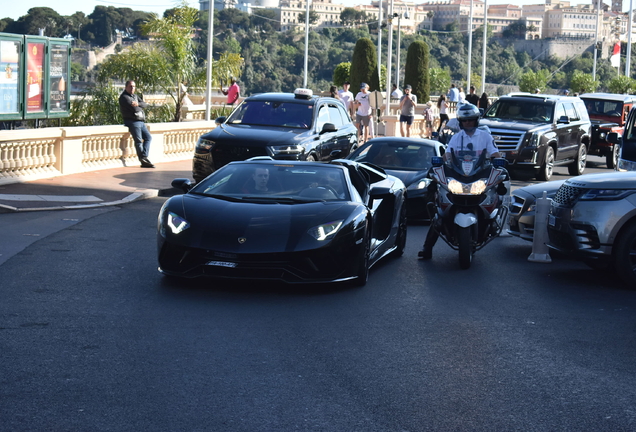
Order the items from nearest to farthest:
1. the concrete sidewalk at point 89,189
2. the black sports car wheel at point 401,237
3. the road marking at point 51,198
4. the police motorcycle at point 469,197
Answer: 1. the police motorcycle at point 469,197
2. the black sports car wheel at point 401,237
3. the concrete sidewalk at point 89,189
4. the road marking at point 51,198

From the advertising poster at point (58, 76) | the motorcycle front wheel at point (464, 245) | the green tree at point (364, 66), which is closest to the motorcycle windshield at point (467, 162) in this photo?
the motorcycle front wheel at point (464, 245)

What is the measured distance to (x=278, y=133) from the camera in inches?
697

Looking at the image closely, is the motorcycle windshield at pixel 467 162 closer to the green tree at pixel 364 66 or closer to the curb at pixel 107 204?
the curb at pixel 107 204

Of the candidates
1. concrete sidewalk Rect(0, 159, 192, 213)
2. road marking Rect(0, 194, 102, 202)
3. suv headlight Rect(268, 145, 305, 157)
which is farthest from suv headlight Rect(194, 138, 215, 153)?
road marking Rect(0, 194, 102, 202)

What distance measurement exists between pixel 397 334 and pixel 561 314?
178 centimetres

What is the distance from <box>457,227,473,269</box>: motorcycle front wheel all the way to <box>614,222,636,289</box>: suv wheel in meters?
1.58

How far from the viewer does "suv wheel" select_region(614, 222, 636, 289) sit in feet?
31.9

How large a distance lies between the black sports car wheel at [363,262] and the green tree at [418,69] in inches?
1936

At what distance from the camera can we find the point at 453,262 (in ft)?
37.2

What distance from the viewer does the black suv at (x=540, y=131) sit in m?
22.7

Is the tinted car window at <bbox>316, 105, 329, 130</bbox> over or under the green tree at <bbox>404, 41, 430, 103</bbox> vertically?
Answer: under

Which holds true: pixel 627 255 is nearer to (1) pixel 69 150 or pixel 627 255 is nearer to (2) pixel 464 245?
(2) pixel 464 245

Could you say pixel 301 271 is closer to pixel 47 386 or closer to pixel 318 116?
pixel 47 386

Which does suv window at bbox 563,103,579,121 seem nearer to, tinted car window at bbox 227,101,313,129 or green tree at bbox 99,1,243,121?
tinted car window at bbox 227,101,313,129
